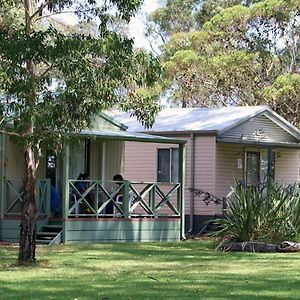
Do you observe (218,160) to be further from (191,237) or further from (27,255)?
(27,255)

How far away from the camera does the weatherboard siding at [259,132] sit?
2634 cm

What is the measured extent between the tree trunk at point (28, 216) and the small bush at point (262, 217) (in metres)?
5.55

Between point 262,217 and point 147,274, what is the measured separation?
5844mm

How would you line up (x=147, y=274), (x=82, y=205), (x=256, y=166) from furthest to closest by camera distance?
1. (x=256, y=166)
2. (x=82, y=205)
3. (x=147, y=274)

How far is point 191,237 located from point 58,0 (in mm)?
10838

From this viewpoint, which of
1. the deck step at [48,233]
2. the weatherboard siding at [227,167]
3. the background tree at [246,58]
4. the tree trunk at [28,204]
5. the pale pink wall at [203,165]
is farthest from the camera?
the background tree at [246,58]

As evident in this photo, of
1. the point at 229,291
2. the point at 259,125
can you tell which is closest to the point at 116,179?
the point at 259,125

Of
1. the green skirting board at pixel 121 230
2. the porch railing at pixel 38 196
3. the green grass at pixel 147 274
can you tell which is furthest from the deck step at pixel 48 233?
the green grass at pixel 147 274

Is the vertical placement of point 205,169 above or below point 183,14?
below

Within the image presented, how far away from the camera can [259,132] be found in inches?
1092

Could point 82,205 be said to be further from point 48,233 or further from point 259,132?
point 259,132

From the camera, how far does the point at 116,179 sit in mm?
22734

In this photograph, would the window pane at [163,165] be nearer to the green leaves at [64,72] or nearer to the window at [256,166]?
the window at [256,166]

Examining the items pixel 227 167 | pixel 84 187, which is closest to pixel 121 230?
pixel 84 187
